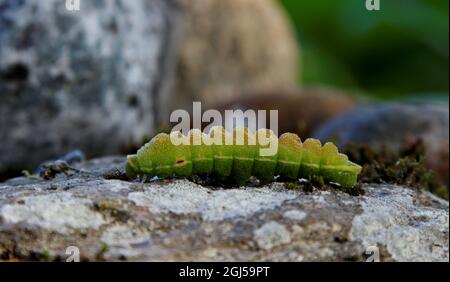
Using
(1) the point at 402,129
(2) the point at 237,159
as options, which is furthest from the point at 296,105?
(2) the point at 237,159

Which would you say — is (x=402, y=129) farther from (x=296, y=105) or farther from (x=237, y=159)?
(x=237, y=159)

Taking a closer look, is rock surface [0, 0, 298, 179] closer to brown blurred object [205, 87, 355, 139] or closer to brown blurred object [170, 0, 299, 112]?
brown blurred object [205, 87, 355, 139]

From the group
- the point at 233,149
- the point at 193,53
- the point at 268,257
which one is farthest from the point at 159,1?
the point at 268,257

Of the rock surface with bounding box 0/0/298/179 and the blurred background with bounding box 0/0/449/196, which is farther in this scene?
the rock surface with bounding box 0/0/298/179

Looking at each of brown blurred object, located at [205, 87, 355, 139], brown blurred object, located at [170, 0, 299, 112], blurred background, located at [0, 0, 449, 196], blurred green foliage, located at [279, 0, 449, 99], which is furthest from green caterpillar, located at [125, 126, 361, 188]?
blurred green foliage, located at [279, 0, 449, 99]

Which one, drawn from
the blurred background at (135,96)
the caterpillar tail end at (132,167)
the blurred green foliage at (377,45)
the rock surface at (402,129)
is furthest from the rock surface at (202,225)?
the blurred green foliage at (377,45)

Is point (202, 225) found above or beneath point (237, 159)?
beneath
